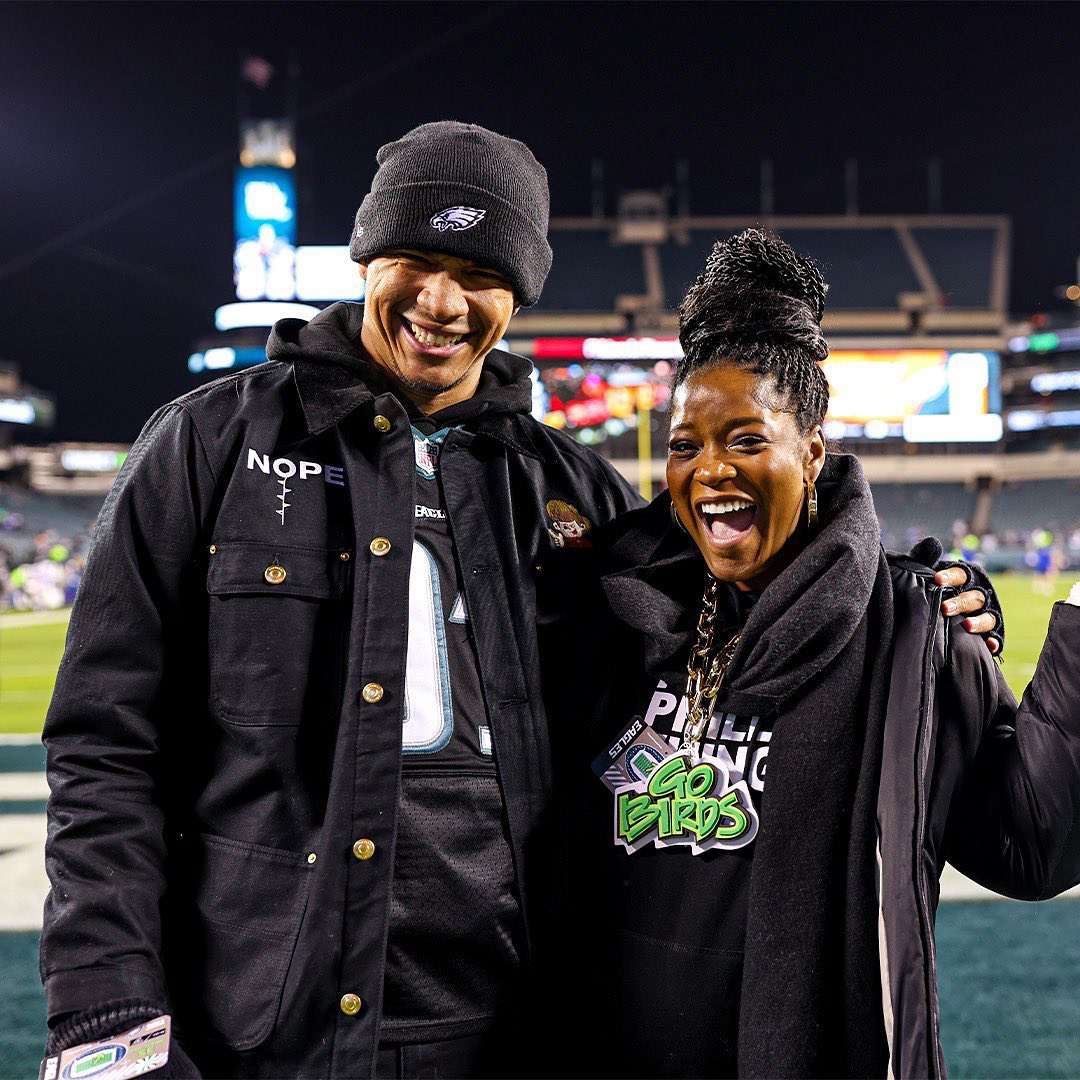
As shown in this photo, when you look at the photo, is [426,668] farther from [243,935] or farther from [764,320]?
[764,320]

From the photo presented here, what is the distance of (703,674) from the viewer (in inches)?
73.8

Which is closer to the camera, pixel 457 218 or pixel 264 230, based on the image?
pixel 457 218

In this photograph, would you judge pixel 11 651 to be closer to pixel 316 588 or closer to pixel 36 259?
pixel 316 588

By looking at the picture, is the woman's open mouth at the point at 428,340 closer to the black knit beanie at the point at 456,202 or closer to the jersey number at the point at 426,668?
the black knit beanie at the point at 456,202

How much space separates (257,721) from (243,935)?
1.05ft

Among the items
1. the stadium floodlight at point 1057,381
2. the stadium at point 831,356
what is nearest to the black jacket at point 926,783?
the stadium at point 831,356

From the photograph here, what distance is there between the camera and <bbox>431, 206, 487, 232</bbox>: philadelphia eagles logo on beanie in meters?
1.93

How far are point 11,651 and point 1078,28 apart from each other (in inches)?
1413

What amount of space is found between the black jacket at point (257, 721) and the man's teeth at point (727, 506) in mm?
354

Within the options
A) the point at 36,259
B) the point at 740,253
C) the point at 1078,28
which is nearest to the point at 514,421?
the point at 740,253

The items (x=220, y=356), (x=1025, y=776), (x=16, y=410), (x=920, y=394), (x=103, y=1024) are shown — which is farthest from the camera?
(x=16, y=410)

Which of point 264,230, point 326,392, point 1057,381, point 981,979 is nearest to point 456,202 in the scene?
point 326,392

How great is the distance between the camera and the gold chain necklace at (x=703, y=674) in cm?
184

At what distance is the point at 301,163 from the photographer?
5575 centimetres
